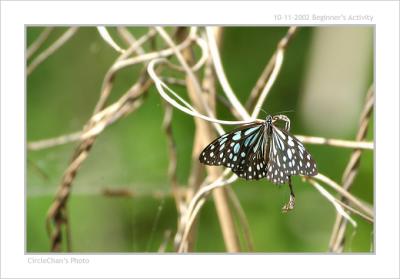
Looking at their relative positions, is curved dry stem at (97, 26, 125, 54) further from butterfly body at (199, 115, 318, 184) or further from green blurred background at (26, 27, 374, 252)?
green blurred background at (26, 27, 374, 252)

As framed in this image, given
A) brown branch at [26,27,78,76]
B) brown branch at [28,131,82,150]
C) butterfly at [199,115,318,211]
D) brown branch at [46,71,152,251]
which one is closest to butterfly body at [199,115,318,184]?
butterfly at [199,115,318,211]

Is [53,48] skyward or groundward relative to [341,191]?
skyward

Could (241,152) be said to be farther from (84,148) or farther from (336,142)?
(84,148)

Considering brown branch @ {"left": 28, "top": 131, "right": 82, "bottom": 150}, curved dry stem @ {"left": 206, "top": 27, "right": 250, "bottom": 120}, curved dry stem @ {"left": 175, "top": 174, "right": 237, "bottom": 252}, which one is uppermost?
curved dry stem @ {"left": 206, "top": 27, "right": 250, "bottom": 120}

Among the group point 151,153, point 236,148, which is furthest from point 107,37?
point 151,153
